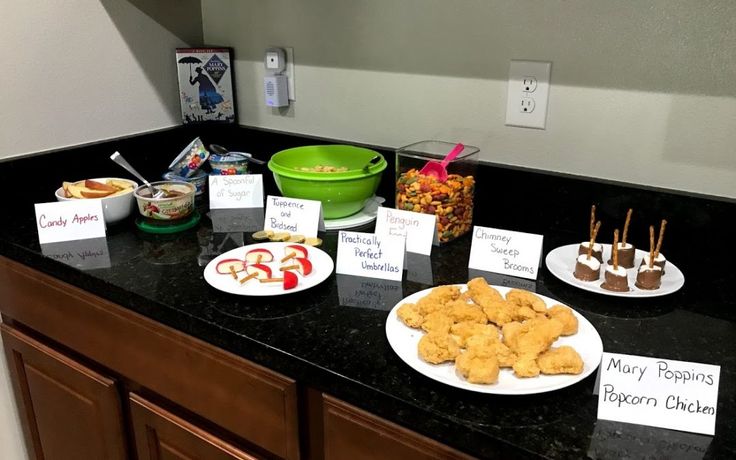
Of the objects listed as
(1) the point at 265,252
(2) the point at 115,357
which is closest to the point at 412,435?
(1) the point at 265,252

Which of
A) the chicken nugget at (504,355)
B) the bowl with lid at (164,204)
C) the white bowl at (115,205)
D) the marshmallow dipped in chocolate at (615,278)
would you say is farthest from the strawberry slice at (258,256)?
the marshmallow dipped in chocolate at (615,278)

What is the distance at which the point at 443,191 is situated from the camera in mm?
1097

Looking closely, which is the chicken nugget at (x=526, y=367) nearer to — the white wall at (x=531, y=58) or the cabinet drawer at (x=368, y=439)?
the cabinet drawer at (x=368, y=439)

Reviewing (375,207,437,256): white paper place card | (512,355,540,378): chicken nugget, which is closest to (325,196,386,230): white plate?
(375,207,437,256): white paper place card

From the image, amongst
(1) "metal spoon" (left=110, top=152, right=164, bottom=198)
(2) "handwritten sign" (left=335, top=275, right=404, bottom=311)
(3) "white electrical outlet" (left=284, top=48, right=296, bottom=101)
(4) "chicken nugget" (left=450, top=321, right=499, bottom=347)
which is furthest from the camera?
(3) "white electrical outlet" (left=284, top=48, right=296, bottom=101)

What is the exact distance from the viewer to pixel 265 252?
1.05m

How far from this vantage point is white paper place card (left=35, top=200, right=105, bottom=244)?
1.13 m

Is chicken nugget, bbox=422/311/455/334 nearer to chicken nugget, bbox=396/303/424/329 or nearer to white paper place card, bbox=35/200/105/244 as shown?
chicken nugget, bbox=396/303/424/329

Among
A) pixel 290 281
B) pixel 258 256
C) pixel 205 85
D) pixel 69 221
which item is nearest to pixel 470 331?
pixel 290 281

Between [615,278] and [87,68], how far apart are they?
1190 mm

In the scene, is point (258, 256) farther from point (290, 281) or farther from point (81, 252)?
point (81, 252)

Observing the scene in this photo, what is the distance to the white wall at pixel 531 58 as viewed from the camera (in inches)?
39.6

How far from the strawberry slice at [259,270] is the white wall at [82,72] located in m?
0.67

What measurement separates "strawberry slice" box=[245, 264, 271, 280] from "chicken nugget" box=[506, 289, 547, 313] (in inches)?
14.8
